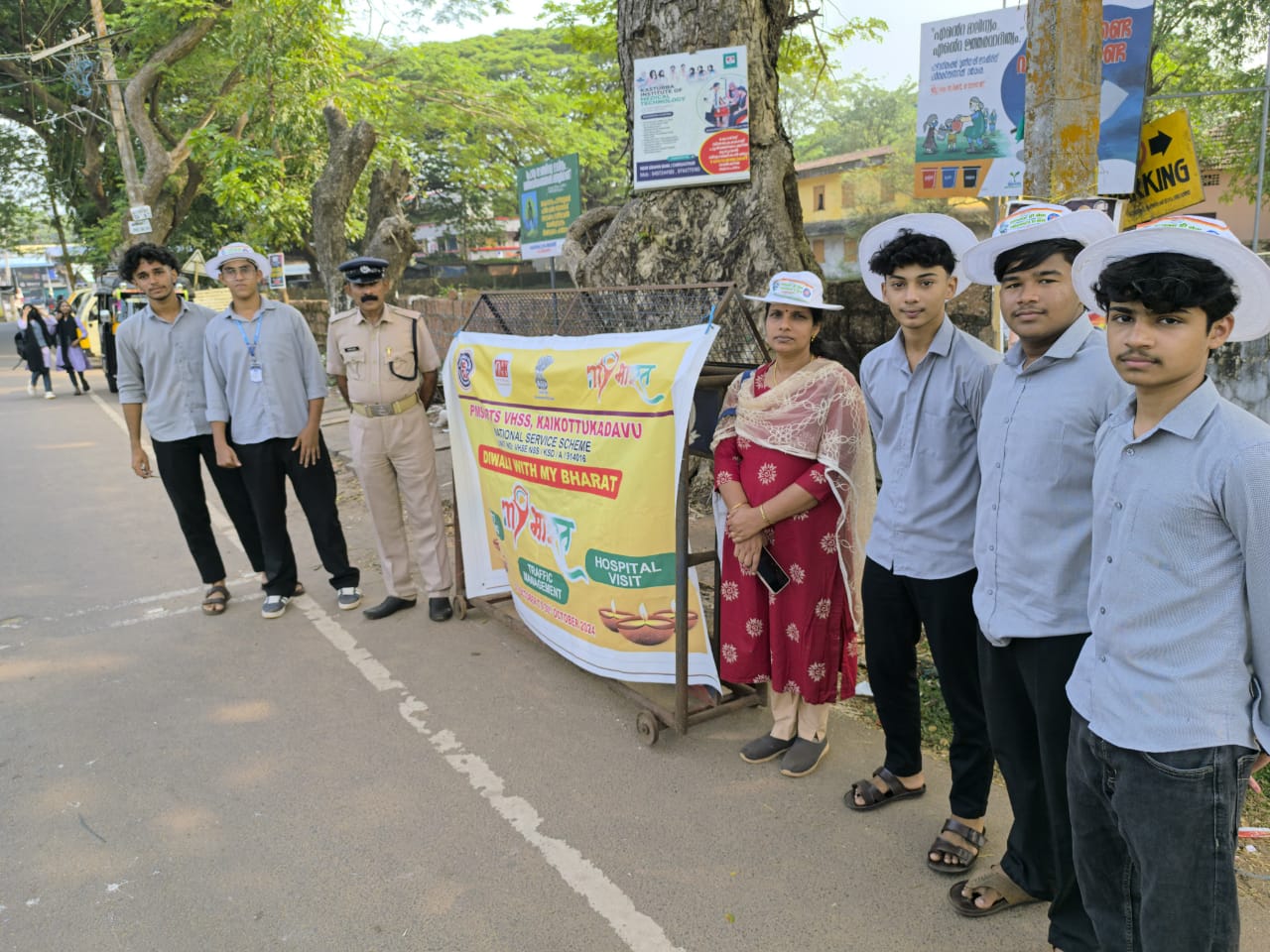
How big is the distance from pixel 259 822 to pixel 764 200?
4691mm

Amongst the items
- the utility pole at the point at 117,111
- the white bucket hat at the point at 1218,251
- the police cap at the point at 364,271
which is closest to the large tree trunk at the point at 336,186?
the police cap at the point at 364,271

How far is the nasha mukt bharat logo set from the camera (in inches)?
124

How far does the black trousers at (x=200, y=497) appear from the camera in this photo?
489cm

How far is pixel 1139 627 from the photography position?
1667mm

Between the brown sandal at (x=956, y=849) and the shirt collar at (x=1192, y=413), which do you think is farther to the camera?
the brown sandal at (x=956, y=849)

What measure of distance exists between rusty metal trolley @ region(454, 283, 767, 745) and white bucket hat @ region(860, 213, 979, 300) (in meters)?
0.57

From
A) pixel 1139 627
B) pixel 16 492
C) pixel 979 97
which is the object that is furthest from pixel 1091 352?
pixel 16 492

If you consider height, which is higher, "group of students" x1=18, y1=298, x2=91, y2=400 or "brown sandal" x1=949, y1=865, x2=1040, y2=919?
"group of students" x1=18, y1=298, x2=91, y2=400

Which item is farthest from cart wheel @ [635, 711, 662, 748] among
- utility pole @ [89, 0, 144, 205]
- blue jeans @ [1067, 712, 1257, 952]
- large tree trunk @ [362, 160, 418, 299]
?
utility pole @ [89, 0, 144, 205]

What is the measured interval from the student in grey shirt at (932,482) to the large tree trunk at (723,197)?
10.6 feet

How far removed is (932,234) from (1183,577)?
128cm

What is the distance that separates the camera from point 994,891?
244 cm

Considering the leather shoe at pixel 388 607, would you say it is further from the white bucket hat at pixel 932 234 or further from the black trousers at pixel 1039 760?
the black trousers at pixel 1039 760

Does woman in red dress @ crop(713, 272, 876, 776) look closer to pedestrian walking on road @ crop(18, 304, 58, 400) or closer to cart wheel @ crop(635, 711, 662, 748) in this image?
cart wheel @ crop(635, 711, 662, 748)
